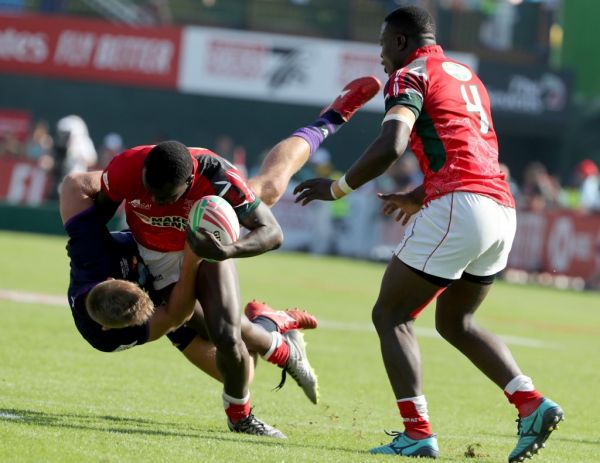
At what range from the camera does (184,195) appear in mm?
7125

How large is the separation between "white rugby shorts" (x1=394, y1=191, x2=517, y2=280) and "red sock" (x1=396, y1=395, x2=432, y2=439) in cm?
71

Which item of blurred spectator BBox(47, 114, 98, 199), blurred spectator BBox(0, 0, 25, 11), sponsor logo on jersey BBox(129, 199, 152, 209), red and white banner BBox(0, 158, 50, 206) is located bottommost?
red and white banner BBox(0, 158, 50, 206)

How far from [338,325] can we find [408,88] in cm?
792

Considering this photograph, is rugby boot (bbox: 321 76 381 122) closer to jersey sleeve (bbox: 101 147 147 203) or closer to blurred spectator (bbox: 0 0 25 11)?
jersey sleeve (bbox: 101 147 147 203)

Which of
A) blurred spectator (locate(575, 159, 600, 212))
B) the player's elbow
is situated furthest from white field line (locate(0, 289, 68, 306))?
blurred spectator (locate(575, 159, 600, 212))

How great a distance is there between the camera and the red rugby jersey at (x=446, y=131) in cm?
673

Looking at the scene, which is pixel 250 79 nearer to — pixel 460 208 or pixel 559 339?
pixel 559 339

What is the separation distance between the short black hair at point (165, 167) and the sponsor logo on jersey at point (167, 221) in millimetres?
523

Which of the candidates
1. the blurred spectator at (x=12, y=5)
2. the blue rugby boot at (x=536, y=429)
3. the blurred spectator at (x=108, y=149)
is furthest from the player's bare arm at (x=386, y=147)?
the blurred spectator at (x=12, y=5)

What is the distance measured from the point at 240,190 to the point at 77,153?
1981 centimetres

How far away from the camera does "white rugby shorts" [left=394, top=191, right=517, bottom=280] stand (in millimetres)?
6641

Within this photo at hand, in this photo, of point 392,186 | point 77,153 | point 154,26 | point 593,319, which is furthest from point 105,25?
point 593,319

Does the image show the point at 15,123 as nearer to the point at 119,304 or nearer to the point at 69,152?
the point at 69,152

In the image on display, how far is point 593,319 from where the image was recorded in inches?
704
